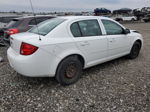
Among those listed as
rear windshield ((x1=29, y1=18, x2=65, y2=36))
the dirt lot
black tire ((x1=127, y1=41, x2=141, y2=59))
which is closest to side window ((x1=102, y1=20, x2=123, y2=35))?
black tire ((x1=127, y1=41, x2=141, y2=59))

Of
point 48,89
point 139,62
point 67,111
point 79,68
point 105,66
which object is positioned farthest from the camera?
point 139,62

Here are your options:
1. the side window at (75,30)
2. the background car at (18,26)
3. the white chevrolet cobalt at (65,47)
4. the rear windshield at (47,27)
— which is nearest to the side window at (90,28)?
the white chevrolet cobalt at (65,47)

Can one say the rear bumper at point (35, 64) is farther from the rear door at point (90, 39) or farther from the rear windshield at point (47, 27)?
the rear door at point (90, 39)

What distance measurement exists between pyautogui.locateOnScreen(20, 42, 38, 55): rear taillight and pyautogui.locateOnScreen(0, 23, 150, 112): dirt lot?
88 cm

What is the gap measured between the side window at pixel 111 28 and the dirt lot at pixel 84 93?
112cm

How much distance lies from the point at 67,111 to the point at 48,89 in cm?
86

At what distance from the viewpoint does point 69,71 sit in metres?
3.38

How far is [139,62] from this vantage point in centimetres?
488

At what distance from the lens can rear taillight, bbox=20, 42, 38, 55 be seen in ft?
9.24

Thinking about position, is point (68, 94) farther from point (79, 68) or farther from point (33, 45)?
point (33, 45)

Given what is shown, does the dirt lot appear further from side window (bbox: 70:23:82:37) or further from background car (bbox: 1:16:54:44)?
background car (bbox: 1:16:54:44)

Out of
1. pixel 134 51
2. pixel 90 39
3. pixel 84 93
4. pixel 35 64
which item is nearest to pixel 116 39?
pixel 90 39

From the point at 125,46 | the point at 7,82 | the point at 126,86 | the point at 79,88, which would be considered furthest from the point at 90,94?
the point at 125,46

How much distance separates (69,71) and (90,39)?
3.05 feet
